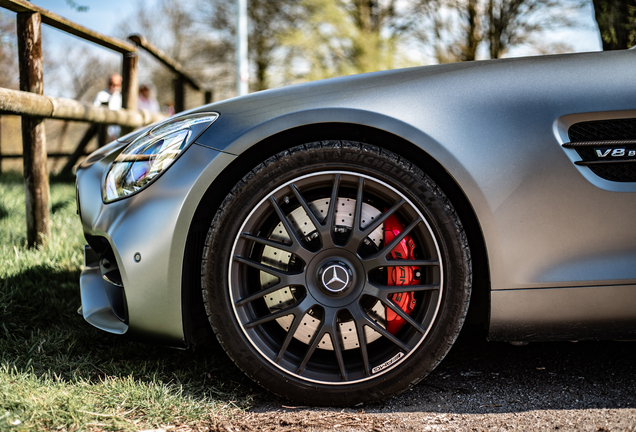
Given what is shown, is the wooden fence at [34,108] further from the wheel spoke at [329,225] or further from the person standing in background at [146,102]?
the person standing in background at [146,102]

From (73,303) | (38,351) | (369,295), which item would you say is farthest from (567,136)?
(73,303)

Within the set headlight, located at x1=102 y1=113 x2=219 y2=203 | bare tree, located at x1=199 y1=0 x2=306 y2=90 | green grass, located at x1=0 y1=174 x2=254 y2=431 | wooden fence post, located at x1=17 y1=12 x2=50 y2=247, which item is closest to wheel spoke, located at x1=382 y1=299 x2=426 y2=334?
green grass, located at x1=0 y1=174 x2=254 y2=431

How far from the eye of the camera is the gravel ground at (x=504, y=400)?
59.5 inches

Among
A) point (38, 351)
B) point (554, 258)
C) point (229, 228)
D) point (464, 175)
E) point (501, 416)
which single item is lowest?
point (501, 416)

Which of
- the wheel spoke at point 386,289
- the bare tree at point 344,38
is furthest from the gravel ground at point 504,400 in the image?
the bare tree at point 344,38

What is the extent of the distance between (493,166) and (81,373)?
1664 millimetres

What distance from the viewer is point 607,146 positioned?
154cm

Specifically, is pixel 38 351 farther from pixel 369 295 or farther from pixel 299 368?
pixel 369 295

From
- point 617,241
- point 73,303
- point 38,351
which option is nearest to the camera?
point 617,241

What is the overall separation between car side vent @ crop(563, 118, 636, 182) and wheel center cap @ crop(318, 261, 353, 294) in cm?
82

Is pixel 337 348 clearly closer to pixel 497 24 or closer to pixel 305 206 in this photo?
pixel 305 206

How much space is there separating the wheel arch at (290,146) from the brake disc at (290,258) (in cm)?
23

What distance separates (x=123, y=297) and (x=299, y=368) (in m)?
0.74

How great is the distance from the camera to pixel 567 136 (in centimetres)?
154
